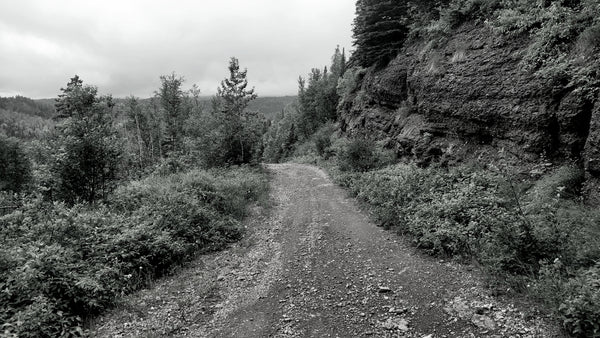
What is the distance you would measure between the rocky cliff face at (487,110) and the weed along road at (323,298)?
483 centimetres

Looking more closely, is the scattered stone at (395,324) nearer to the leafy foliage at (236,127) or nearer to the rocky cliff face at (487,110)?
the rocky cliff face at (487,110)

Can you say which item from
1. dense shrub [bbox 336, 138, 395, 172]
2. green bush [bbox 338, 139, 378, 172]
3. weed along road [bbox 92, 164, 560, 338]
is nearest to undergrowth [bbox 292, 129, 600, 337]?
weed along road [bbox 92, 164, 560, 338]

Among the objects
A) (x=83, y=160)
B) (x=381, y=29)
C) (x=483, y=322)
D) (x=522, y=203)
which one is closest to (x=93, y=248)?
(x=83, y=160)

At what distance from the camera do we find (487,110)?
464 inches

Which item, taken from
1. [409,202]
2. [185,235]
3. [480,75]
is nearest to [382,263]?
[409,202]

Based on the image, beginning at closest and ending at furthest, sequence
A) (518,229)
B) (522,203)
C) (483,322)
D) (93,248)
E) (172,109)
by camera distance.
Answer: (483,322), (518,229), (93,248), (522,203), (172,109)

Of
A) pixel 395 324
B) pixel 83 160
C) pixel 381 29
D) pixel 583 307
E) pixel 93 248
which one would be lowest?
pixel 395 324

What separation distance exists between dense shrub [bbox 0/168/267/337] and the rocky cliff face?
10081mm

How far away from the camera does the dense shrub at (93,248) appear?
5.36m

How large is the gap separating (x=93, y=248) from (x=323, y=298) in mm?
5895

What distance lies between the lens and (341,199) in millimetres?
14828

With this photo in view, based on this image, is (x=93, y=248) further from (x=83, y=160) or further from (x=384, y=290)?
(x=384, y=290)

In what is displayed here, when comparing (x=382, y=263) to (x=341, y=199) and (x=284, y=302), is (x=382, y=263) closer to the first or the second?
(x=284, y=302)

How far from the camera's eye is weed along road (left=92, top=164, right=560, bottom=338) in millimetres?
5203
